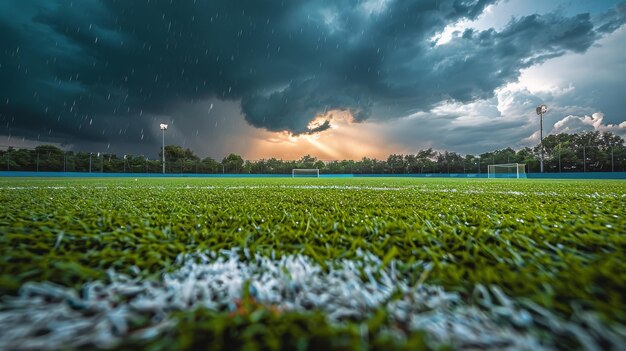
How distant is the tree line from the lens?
66.1ft

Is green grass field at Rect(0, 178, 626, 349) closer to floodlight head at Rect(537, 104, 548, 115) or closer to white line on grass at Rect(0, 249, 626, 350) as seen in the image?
white line on grass at Rect(0, 249, 626, 350)

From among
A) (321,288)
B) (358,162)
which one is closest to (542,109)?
(358,162)

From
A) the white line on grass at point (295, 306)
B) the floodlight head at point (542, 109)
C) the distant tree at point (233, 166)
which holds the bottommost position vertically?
the white line on grass at point (295, 306)

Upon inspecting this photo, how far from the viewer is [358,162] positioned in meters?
33.6

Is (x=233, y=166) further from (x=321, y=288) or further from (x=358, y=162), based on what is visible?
(x=321, y=288)

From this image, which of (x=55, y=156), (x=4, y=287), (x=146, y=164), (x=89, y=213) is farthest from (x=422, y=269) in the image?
(x=146, y=164)

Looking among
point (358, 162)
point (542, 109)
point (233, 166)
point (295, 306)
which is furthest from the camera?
point (358, 162)

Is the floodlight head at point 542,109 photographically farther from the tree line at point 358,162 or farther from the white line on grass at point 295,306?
the white line on grass at point 295,306

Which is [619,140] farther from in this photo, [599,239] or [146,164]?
[146,164]

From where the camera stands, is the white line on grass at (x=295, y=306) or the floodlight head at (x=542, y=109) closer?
the white line on grass at (x=295, y=306)

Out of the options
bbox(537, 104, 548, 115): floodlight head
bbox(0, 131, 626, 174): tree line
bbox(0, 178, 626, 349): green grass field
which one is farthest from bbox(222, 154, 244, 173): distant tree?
bbox(537, 104, 548, 115): floodlight head

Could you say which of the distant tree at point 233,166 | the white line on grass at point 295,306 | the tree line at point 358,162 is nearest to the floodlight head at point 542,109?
the tree line at point 358,162

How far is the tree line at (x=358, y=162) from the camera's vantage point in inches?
793

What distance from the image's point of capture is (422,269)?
0.63 metres
